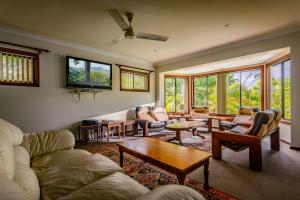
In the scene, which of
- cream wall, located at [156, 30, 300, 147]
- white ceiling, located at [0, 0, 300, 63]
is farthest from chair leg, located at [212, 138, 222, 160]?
white ceiling, located at [0, 0, 300, 63]

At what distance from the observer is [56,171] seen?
1487 mm

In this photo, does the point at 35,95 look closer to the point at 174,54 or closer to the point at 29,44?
the point at 29,44

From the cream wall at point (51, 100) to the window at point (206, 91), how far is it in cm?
380

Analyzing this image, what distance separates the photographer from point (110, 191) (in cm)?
111

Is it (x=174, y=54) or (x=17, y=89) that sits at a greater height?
(x=174, y=54)

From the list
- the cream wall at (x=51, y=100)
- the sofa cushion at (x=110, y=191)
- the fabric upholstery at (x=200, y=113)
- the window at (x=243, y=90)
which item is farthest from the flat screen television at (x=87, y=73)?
the window at (x=243, y=90)

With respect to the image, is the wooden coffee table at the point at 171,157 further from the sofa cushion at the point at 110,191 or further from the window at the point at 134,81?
the window at the point at 134,81

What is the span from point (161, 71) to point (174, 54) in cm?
116

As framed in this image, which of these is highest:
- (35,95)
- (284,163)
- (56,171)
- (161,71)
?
(161,71)

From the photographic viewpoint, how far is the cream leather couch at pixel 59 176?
0.77 meters

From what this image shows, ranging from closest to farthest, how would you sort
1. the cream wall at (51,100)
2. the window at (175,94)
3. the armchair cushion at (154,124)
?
the cream wall at (51,100)
the armchair cushion at (154,124)
the window at (175,94)

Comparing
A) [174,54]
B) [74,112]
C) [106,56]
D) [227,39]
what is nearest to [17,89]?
[74,112]

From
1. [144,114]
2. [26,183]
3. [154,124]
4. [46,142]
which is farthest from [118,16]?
[144,114]

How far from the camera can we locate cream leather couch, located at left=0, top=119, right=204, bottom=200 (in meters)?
0.77
